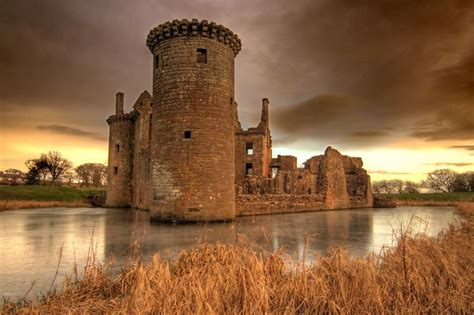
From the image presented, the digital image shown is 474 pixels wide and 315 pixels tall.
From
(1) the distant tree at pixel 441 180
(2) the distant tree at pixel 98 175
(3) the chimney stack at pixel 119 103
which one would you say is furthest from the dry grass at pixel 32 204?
(1) the distant tree at pixel 441 180

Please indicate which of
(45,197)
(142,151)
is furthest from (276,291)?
(45,197)

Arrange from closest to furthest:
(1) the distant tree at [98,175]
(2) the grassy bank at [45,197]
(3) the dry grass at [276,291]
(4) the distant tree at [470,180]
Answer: (3) the dry grass at [276,291] < (2) the grassy bank at [45,197] < (4) the distant tree at [470,180] < (1) the distant tree at [98,175]

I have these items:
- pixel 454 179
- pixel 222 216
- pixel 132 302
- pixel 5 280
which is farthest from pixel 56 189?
pixel 454 179

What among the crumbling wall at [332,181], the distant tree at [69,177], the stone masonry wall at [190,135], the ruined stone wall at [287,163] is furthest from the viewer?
the distant tree at [69,177]

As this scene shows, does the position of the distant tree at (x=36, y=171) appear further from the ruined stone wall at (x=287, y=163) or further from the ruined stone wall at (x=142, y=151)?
the ruined stone wall at (x=287, y=163)

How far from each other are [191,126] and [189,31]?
435 cm

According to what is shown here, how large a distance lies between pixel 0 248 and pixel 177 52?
10.5 meters

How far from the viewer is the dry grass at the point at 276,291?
4.10m

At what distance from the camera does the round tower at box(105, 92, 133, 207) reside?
3042 cm

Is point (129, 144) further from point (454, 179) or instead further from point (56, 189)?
point (454, 179)

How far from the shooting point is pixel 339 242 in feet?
33.6

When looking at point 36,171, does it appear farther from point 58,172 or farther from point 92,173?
point 92,173

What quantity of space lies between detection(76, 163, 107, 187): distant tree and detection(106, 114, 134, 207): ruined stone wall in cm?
4800

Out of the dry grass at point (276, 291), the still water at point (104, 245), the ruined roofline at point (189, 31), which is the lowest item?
the still water at point (104, 245)
